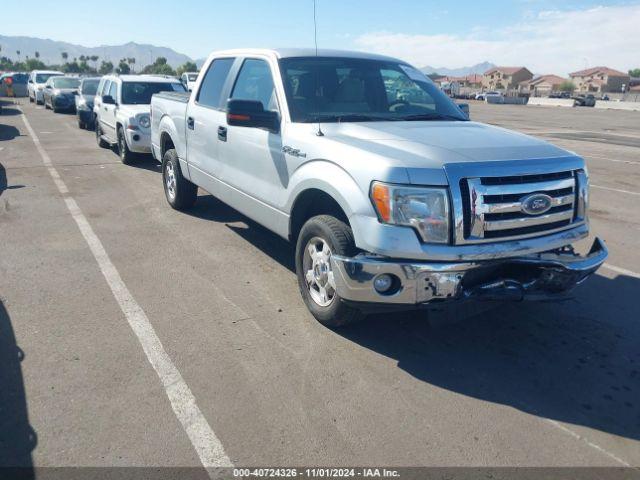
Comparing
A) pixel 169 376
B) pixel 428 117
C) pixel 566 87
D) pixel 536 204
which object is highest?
pixel 428 117

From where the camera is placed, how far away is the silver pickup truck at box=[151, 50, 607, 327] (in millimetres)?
3336

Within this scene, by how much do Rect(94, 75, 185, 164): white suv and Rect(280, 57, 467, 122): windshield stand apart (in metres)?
6.42

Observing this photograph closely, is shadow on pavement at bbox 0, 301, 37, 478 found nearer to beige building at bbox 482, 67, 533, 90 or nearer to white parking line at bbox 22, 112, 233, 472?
white parking line at bbox 22, 112, 233, 472

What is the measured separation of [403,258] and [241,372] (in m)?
1.29

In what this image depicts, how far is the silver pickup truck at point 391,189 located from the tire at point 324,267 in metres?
0.01

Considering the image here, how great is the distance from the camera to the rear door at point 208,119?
18.5 feet

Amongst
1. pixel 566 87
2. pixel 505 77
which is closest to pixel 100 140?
pixel 566 87

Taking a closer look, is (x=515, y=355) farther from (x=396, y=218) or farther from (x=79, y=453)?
(x=79, y=453)

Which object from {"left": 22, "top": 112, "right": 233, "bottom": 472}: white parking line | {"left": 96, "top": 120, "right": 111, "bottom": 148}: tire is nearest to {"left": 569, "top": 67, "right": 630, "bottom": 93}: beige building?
{"left": 96, "top": 120, "right": 111, "bottom": 148}: tire

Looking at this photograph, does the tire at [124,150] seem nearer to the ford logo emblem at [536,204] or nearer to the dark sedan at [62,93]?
the ford logo emblem at [536,204]

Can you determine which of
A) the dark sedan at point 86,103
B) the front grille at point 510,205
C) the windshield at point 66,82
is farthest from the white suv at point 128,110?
the windshield at point 66,82

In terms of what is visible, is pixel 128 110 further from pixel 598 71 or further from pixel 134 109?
pixel 598 71

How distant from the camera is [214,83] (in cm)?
593

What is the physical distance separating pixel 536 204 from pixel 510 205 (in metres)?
0.24
